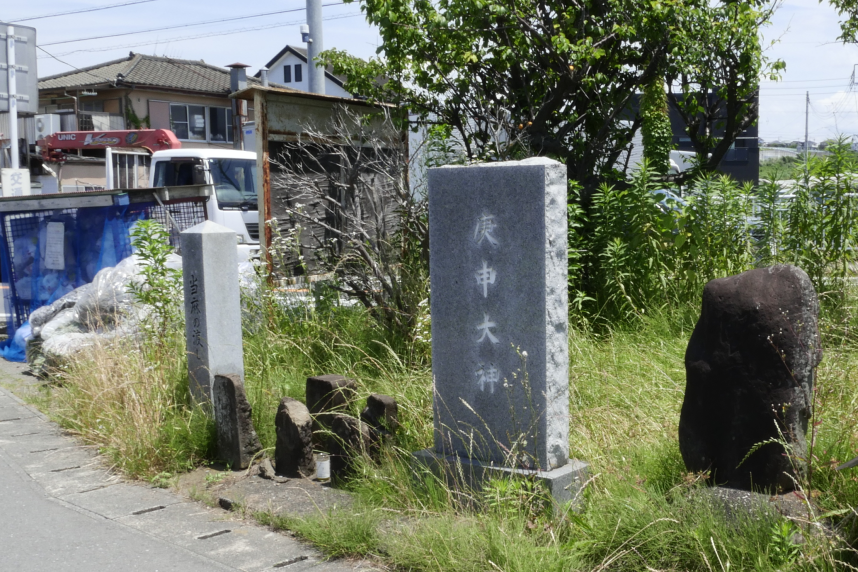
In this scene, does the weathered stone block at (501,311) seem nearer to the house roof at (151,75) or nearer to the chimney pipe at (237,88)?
the chimney pipe at (237,88)

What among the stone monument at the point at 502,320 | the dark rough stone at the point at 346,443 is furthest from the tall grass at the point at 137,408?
the stone monument at the point at 502,320

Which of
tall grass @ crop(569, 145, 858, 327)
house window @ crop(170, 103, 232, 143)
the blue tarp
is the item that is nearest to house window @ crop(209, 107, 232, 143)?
house window @ crop(170, 103, 232, 143)

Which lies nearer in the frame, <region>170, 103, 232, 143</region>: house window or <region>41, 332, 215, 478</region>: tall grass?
<region>41, 332, 215, 478</region>: tall grass

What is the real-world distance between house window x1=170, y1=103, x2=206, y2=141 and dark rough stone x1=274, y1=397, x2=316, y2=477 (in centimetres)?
2972

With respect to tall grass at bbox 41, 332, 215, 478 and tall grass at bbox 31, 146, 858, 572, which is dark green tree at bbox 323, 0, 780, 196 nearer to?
tall grass at bbox 31, 146, 858, 572

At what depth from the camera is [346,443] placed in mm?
4895

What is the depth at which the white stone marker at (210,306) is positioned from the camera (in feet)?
19.1

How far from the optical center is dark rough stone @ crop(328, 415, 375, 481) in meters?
4.81

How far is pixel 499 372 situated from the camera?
4.14 meters

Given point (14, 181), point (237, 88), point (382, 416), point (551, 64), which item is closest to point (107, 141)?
point (14, 181)

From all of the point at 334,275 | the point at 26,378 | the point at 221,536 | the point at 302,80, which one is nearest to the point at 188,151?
the point at 26,378

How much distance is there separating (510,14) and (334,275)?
2.91m

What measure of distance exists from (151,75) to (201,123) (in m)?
2.74

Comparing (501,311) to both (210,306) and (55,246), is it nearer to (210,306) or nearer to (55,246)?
(210,306)
